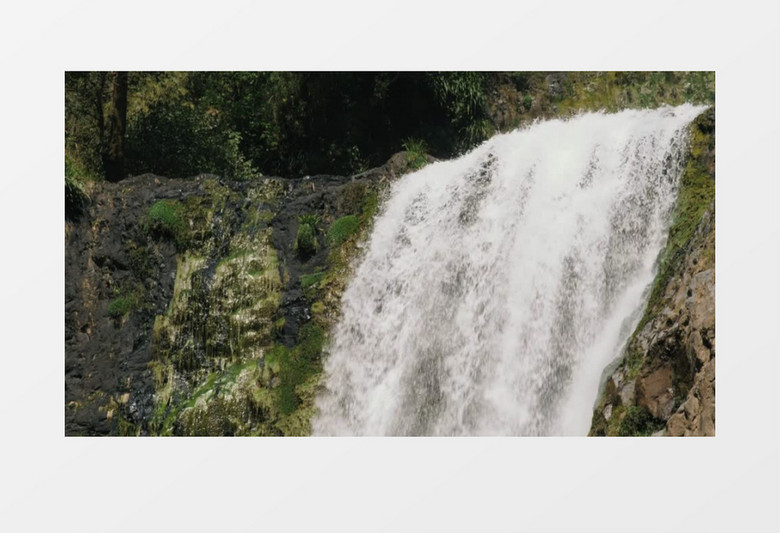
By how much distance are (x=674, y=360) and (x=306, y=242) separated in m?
3.87

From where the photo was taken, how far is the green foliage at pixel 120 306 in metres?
8.17

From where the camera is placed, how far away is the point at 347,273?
26.6 feet

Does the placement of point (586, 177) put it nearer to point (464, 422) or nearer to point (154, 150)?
point (464, 422)

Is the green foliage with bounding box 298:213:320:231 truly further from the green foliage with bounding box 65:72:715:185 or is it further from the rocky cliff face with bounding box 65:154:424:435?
the green foliage with bounding box 65:72:715:185

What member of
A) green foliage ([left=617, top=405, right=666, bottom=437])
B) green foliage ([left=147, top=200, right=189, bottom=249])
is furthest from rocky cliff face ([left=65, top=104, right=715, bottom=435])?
green foliage ([left=617, top=405, right=666, bottom=437])

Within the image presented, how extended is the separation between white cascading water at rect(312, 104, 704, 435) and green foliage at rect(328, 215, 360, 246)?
245 millimetres

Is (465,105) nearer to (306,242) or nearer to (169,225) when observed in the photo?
(306,242)

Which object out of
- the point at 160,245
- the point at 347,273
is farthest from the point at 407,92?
the point at 160,245

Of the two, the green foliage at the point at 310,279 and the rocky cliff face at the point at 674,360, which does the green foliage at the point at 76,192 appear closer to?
the green foliage at the point at 310,279

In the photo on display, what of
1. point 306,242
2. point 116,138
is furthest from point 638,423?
point 116,138

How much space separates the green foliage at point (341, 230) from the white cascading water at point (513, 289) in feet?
0.80

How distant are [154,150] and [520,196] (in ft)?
13.9

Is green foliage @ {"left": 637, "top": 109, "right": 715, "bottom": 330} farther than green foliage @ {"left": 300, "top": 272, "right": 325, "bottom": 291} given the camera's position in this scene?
No

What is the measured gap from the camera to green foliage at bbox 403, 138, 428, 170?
9.13 metres
